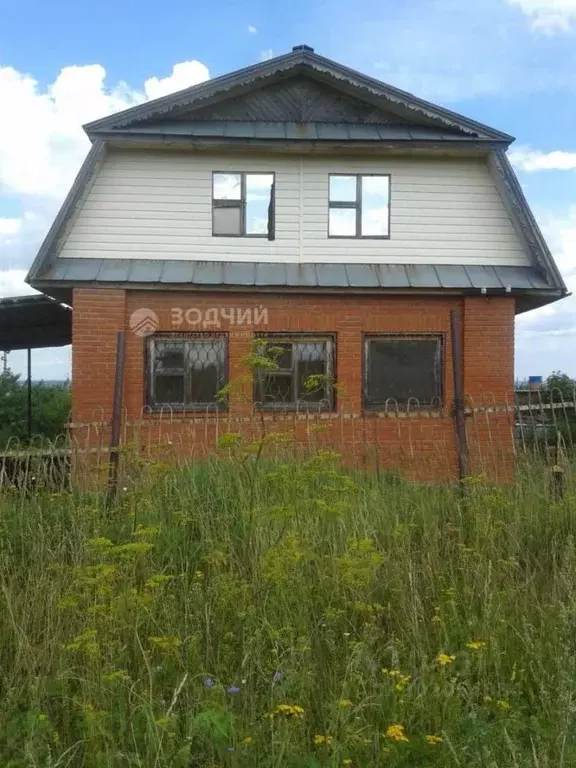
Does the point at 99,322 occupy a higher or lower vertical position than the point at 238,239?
lower

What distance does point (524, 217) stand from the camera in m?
11.7

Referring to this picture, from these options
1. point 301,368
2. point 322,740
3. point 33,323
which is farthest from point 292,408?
point 322,740

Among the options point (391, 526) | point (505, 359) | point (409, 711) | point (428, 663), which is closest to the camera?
point (409, 711)

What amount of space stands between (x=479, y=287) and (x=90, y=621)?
9.31 m

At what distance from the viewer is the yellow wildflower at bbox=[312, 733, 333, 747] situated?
113 inches

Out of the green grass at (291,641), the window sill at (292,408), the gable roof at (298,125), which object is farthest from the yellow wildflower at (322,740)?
the gable roof at (298,125)

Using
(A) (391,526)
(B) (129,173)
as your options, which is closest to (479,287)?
(B) (129,173)

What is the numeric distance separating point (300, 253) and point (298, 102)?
2561mm

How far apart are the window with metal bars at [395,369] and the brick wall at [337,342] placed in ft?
0.53

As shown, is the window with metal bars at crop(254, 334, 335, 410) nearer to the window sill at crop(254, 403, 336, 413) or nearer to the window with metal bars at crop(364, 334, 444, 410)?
the window sill at crop(254, 403, 336, 413)

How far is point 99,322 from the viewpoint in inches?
445

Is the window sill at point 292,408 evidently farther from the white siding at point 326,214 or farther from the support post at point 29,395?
the support post at point 29,395

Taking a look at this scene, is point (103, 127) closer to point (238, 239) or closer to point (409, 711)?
point (238, 239)

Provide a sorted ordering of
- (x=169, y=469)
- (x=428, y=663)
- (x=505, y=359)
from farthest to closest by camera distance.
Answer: (x=505, y=359)
(x=169, y=469)
(x=428, y=663)
